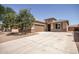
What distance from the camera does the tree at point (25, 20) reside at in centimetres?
419

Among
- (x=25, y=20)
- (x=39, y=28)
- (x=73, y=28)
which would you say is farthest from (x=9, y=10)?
(x=73, y=28)

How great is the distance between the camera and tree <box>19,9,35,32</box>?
419 centimetres

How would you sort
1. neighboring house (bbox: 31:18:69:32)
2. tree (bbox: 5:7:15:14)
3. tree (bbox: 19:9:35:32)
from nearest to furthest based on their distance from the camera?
tree (bbox: 5:7:15:14), tree (bbox: 19:9:35:32), neighboring house (bbox: 31:18:69:32)

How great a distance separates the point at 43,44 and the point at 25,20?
1.00 meters

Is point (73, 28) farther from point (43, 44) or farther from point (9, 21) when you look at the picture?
point (9, 21)

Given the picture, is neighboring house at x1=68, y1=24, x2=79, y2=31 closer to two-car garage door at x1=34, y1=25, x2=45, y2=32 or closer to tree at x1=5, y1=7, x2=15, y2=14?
two-car garage door at x1=34, y1=25, x2=45, y2=32

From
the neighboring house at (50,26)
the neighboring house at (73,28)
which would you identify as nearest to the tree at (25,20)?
the neighboring house at (50,26)

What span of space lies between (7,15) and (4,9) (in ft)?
0.59

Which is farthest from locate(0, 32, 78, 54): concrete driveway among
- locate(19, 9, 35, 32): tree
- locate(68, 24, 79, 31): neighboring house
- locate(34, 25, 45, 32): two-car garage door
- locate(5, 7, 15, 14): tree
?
locate(5, 7, 15, 14): tree

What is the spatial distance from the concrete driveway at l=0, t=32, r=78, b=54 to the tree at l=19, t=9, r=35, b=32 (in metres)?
0.36

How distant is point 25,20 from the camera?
4.36m

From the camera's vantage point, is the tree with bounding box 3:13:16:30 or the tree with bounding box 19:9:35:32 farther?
the tree with bounding box 19:9:35:32

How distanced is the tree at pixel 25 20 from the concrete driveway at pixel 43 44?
1.18 feet
